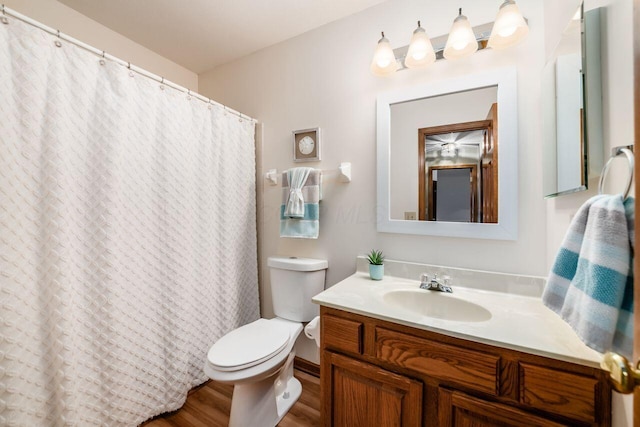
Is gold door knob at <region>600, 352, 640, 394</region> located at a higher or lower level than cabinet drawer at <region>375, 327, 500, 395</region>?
higher

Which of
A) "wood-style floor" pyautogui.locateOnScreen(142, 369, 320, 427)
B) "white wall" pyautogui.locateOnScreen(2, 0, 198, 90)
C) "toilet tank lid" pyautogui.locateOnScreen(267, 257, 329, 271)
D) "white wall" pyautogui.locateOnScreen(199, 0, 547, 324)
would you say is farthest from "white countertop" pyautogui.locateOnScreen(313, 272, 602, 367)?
"white wall" pyautogui.locateOnScreen(2, 0, 198, 90)

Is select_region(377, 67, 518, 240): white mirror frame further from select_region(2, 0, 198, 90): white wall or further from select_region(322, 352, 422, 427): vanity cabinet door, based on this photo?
select_region(2, 0, 198, 90): white wall

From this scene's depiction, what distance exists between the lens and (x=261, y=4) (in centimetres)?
157

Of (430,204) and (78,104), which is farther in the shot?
(430,204)

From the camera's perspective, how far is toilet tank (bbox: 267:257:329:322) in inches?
63.4

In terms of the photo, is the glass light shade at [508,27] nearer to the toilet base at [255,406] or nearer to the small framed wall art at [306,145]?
the small framed wall art at [306,145]

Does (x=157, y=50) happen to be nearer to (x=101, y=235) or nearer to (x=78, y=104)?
(x=78, y=104)

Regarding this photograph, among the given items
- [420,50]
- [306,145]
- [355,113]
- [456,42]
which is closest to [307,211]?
[306,145]

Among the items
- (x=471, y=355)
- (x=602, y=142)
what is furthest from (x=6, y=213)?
(x=602, y=142)

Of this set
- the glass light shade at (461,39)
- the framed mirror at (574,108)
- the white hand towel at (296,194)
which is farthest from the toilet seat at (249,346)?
the glass light shade at (461,39)

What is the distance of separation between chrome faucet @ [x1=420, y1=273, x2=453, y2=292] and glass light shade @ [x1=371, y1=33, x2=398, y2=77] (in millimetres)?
1138

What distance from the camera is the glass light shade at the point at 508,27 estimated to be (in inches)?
43.8

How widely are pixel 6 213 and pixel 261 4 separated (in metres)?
1.63

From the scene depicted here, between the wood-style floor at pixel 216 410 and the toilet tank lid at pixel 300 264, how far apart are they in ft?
2.54
